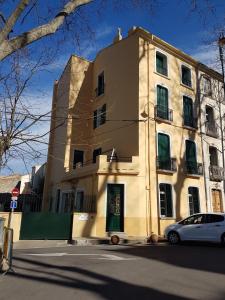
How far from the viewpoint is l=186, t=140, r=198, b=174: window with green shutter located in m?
22.7

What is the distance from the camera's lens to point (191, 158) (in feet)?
76.6

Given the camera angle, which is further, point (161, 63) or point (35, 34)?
point (161, 63)

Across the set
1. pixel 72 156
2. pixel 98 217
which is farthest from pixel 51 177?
pixel 98 217

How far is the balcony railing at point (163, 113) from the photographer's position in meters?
21.9

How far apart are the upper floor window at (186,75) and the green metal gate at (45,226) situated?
13770 mm

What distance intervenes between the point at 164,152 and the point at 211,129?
20.1ft

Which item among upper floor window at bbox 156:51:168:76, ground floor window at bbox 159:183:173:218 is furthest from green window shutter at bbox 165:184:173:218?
upper floor window at bbox 156:51:168:76

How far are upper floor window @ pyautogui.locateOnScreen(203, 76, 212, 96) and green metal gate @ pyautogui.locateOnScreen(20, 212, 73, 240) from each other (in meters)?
15.4

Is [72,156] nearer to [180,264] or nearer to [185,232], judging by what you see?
[185,232]

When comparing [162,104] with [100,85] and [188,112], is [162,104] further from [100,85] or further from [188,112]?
[100,85]

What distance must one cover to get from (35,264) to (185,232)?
28.5 feet

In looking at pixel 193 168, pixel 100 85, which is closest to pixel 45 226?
pixel 193 168

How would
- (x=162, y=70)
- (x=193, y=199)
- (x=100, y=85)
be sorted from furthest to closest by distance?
(x=100, y=85) < (x=162, y=70) < (x=193, y=199)

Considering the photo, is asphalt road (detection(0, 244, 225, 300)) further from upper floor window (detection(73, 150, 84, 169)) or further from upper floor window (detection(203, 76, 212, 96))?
upper floor window (detection(203, 76, 212, 96))
